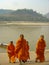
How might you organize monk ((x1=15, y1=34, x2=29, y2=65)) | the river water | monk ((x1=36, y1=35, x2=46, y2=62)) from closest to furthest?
monk ((x1=15, y1=34, x2=29, y2=65)) → monk ((x1=36, y1=35, x2=46, y2=62)) → the river water

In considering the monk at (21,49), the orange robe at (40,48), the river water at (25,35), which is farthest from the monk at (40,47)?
the river water at (25,35)

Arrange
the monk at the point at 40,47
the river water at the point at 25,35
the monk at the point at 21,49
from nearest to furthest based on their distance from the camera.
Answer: the monk at the point at 21,49
the monk at the point at 40,47
the river water at the point at 25,35

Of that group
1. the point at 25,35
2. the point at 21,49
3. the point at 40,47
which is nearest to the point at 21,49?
the point at 21,49

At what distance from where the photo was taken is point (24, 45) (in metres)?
12.4

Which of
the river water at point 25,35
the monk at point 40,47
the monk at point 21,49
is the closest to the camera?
the monk at point 21,49

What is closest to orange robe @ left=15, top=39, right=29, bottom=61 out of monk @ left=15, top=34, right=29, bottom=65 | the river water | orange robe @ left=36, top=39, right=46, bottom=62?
monk @ left=15, top=34, right=29, bottom=65

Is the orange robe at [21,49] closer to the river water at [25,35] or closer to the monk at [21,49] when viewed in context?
the monk at [21,49]

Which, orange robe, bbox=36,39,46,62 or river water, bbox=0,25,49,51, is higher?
orange robe, bbox=36,39,46,62

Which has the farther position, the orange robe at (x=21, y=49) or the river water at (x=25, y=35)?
the river water at (x=25, y=35)

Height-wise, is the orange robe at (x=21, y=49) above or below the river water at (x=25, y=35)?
above

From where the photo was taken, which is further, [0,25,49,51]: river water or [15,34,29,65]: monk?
[0,25,49,51]: river water

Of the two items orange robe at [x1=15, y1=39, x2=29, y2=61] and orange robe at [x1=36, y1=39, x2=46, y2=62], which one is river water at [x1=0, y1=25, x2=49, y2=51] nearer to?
orange robe at [x1=36, y1=39, x2=46, y2=62]

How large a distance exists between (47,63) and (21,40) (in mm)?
1315

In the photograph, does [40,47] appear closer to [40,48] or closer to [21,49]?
[40,48]
